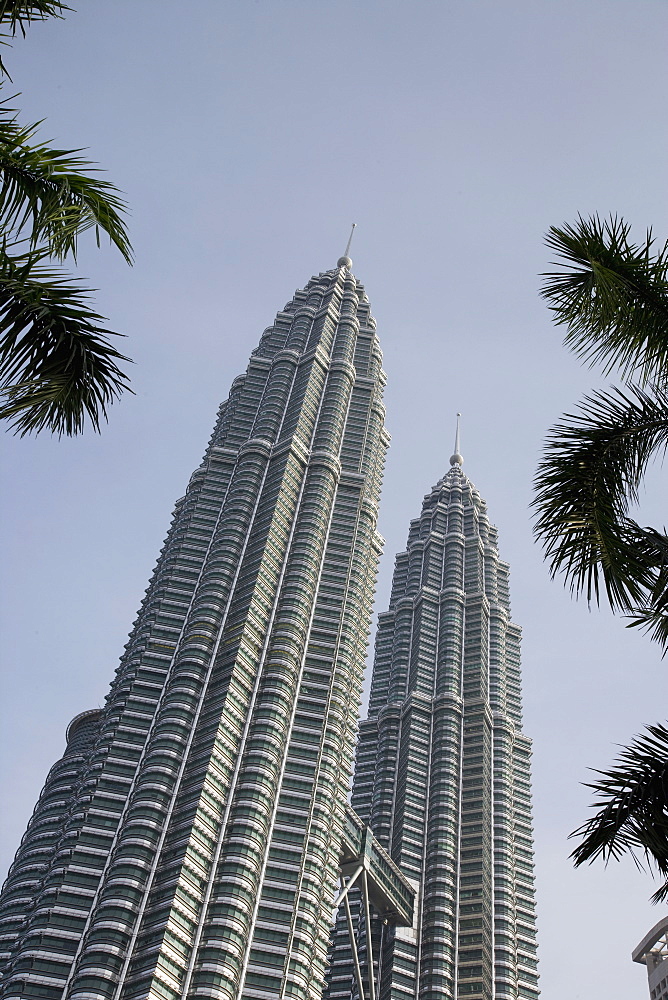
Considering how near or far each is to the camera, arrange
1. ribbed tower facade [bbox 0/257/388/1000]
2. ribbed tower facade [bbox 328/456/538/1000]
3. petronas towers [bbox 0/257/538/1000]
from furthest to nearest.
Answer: ribbed tower facade [bbox 328/456/538/1000], petronas towers [bbox 0/257/538/1000], ribbed tower facade [bbox 0/257/388/1000]

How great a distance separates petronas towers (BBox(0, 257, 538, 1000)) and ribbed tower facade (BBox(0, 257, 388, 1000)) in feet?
0.85

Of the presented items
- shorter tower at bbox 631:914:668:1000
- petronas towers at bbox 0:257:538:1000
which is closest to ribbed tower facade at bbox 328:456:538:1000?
petronas towers at bbox 0:257:538:1000

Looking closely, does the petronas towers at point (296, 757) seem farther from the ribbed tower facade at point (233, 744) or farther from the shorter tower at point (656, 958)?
the shorter tower at point (656, 958)

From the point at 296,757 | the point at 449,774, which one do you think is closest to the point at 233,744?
the point at 296,757

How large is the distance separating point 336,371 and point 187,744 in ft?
220

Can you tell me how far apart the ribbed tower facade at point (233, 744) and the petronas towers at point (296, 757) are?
0.85 ft

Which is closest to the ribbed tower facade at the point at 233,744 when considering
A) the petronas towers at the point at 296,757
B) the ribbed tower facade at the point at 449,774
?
the petronas towers at the point at 296,757

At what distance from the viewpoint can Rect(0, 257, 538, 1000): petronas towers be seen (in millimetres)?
93938

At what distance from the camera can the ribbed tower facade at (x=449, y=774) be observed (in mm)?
125875

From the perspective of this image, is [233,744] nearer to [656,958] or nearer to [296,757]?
[296,757]

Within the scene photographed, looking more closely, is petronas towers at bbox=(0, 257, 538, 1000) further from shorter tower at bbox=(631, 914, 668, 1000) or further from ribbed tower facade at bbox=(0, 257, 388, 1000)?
shorter tower at bbox=(631, 914, 668, 1000)

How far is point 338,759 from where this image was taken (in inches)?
4471

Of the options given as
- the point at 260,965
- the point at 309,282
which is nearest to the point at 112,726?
the point at 260,965

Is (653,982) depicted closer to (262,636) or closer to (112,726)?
(262,636)
